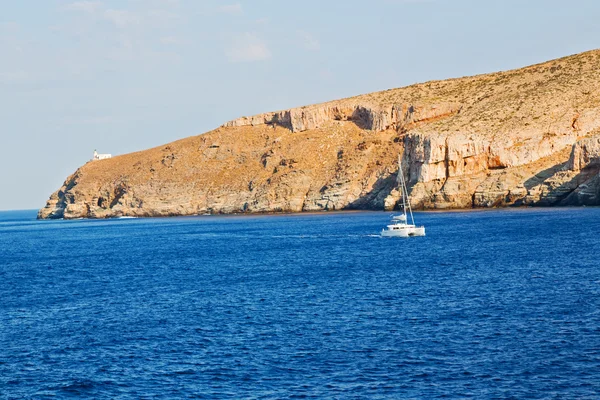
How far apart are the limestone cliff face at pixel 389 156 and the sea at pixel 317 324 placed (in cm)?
4729

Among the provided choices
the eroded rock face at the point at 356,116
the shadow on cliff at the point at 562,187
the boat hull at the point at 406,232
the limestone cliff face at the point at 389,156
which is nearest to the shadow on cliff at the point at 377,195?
the limestone cliff face at the point at 389,156

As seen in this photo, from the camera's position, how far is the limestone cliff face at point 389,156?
11069 centimetres

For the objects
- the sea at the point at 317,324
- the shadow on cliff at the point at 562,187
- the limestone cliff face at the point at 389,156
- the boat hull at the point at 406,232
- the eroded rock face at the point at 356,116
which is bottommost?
the sea at the point at 317,324

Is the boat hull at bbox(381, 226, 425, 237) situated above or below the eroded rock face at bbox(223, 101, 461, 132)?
below

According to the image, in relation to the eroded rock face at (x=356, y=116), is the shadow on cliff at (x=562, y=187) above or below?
below

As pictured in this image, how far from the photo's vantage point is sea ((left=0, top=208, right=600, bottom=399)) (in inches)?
979

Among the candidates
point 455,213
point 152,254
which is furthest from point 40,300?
point 455,213

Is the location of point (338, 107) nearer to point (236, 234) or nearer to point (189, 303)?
point (236, 234)

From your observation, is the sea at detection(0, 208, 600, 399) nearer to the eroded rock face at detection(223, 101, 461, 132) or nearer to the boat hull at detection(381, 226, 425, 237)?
the boat hull at detection(381, 226, 425, 237)

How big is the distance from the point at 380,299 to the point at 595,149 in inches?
2657

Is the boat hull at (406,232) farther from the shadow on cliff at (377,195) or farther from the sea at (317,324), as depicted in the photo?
the shadow on cliff at (377,195)

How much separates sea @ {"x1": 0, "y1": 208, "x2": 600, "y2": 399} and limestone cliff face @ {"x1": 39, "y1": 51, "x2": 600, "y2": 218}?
47291mm

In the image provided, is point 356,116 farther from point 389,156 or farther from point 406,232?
point 406,232

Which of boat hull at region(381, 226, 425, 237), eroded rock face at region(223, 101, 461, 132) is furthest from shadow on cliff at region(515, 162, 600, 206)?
eroded rock face at region(223, 101, 461, 132)
